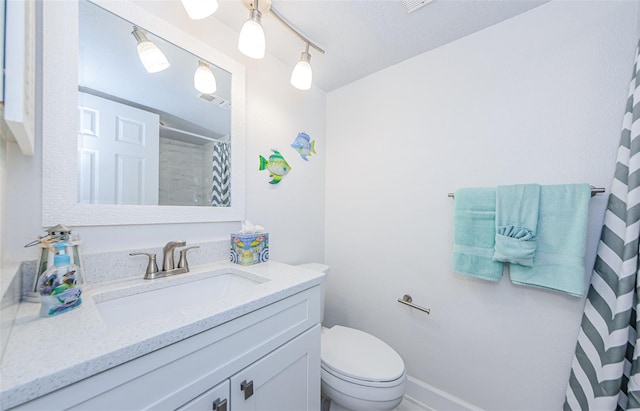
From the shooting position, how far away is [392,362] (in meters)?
1.10

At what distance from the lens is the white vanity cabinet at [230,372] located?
18.6 inches

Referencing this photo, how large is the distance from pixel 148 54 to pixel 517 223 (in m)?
1.79

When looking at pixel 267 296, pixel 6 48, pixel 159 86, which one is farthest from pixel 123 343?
pixel 159 86

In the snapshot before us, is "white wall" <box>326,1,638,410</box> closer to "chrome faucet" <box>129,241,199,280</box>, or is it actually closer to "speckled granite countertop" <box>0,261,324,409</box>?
"speckled granite countertop" <box>0,261,324,409</box>

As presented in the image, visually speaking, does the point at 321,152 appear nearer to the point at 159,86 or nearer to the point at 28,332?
the point at 159,86

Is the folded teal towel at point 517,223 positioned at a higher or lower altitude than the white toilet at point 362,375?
higher

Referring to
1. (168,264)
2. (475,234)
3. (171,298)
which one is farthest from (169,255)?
Answer: (475,234)

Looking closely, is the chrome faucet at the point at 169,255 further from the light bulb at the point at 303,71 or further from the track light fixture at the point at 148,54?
the light bulb at the point at 303,71

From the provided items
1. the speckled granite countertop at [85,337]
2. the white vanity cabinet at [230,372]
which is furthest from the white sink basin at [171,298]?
the white vanity cabinet at [230,372]

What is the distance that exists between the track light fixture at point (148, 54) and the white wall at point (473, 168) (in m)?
1.19

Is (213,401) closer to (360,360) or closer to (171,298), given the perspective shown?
(171,298)

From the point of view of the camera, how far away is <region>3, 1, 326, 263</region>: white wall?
2.38 ft

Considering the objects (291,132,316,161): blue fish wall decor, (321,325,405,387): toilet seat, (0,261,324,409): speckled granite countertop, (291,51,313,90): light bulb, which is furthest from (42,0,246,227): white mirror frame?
(321,325,405,387): toilet seat

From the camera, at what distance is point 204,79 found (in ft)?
3.80
